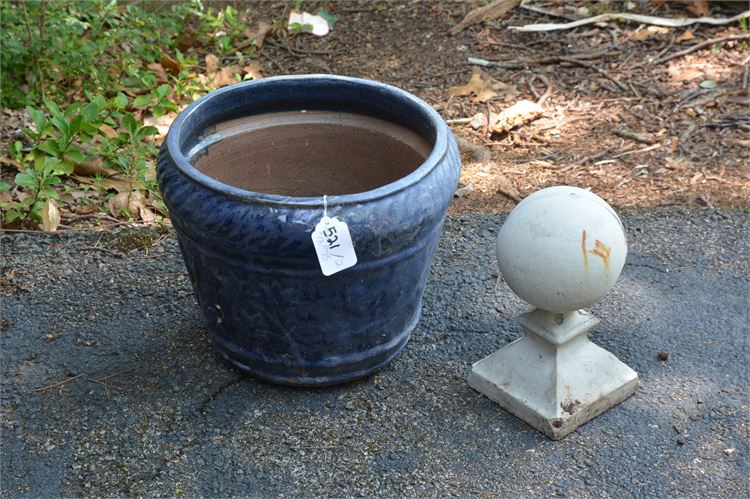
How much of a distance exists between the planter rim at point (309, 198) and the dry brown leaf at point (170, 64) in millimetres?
1807

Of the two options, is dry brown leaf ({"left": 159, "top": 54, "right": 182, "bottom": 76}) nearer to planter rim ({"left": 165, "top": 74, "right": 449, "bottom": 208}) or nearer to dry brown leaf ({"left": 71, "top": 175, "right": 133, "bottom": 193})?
dry brown leaf ({"left": 71, "top": 175, "right": 133, "bottom": 193})

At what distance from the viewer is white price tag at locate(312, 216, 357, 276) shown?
217 cm

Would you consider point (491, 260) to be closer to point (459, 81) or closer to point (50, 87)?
point (459, 81)

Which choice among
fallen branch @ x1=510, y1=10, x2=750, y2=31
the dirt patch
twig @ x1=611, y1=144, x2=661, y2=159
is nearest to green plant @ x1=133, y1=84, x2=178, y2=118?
the dirt patch

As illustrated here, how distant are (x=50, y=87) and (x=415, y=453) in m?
2.67

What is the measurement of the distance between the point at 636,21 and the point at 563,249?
9.63ft

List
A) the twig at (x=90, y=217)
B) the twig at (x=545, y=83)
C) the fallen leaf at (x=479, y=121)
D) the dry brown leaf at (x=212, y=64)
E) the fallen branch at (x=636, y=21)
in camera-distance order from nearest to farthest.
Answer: the twig at (x=90, y=217), the fallen leaf at (x=479, y=121), the twig at (x=545, y=83), the dry brown leaf at (x=212, y=64), the fallen branch at (x=636, y=21)

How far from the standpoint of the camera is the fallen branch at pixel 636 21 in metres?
4.73

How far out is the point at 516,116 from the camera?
414cm

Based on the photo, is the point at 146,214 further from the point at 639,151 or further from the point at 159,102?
the point at 639,151

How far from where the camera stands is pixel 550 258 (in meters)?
2.34

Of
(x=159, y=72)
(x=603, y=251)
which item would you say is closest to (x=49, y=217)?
(x=159, y=72)

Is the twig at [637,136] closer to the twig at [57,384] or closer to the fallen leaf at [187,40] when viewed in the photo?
the fallen leaf at [187,40]

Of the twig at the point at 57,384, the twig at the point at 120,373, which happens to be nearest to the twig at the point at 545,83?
the twig at the point at 120,373
